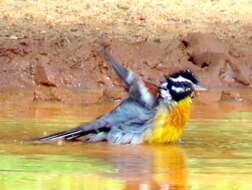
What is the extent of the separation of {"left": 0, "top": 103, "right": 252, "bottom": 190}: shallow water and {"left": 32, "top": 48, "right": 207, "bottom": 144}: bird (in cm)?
10

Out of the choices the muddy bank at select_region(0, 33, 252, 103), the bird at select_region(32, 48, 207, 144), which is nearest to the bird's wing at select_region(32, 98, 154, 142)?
the bird at select_region(32, 48, 207, 144)

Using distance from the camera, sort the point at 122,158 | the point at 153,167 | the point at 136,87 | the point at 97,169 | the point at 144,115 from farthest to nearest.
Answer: the point at 144,115, the point at 136,87, the point at 122,158, the point at 153,167, the point at 97,169

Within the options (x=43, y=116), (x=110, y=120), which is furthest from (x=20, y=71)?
(x=110, y=120)

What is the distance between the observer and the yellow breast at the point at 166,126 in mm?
7867

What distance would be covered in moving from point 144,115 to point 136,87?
242 millimetres

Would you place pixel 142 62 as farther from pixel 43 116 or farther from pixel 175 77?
pixel 175 77

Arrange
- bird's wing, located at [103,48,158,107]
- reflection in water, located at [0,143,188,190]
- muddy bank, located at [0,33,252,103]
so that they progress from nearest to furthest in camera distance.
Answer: reflection in water, located at [0,143,188,190]
bird's wing, located at [103,48,158,107]
muddy bank, located at [0,33,252,103]

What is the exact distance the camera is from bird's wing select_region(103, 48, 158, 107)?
25.6ft

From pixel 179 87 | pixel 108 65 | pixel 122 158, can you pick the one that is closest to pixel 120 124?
pixel 179 87

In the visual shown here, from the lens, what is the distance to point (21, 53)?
39.7 ft

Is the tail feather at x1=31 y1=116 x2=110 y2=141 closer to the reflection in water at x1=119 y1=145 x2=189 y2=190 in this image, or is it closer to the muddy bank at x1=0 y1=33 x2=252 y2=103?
the reflection in water at x1=119 y1=145 x2=189 y2=190

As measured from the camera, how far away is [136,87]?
7820 mm

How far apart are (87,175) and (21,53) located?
6.06m

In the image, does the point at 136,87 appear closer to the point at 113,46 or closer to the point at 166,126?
the point at 166,126
